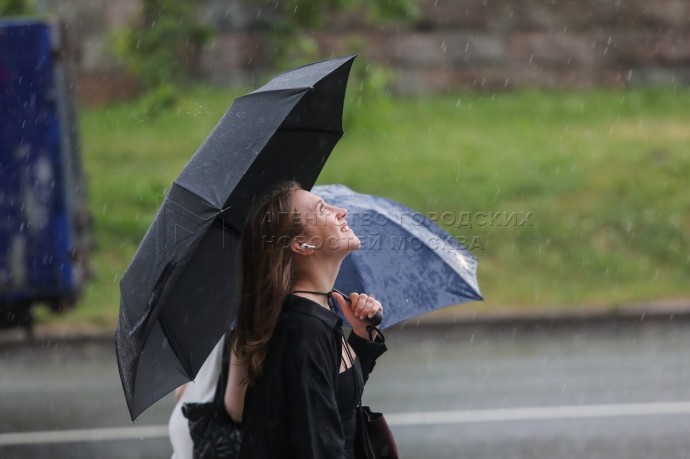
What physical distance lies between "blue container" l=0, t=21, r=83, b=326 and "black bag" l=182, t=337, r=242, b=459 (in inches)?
236

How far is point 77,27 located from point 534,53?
22.3ft

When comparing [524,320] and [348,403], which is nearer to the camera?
[348,403]

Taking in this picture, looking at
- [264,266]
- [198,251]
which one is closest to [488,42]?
[198,251]

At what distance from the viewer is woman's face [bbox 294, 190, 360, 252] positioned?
3143mm

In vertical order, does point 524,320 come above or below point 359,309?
below

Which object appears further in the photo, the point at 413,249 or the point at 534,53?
the point at 534,53

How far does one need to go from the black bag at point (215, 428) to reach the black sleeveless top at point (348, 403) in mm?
673

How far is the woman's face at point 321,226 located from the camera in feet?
10.3

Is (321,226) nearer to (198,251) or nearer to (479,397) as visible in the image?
(198,251)

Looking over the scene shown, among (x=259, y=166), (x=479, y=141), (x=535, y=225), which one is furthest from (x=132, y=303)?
(x=479, y=141)

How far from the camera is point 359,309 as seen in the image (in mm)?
3383

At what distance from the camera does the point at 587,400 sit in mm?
8211

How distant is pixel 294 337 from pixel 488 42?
A: 47.2ft

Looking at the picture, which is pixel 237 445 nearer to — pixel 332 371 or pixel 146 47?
pixel 332 371
